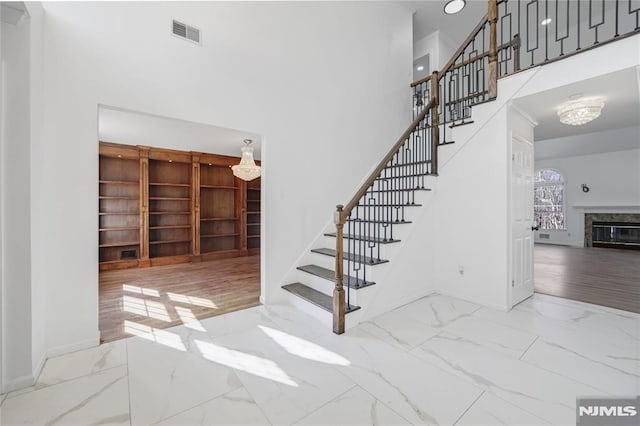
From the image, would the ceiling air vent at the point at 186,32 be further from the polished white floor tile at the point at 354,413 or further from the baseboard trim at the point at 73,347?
the polished white floor tile at the point at 354,413

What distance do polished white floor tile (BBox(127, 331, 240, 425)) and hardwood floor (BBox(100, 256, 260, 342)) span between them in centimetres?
53

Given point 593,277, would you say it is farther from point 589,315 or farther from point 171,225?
point 171,225

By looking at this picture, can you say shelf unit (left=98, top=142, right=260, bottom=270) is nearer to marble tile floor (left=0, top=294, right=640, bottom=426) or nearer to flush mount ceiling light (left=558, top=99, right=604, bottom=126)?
marble tile floor (left=0, top=294, right=640, bottom=426)

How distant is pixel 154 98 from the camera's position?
2.55 meters

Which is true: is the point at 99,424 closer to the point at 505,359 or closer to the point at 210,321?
the point at 210,321

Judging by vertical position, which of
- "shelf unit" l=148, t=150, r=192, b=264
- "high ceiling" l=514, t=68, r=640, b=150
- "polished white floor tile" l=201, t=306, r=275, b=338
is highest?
"high ceiling" l=514, t=68, r=640, b=150

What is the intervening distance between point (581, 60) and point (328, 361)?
364cm

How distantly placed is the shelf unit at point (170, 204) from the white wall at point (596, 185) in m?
11.4

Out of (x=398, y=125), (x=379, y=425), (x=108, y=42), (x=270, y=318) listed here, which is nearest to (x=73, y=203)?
(x=108, y=42)

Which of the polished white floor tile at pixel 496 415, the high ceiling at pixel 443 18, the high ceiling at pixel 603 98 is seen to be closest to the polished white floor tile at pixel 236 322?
the polished white floor tile at pixel 496 415

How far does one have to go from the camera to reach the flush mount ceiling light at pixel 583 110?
2.84 m

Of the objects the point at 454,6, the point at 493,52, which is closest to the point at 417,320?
the point at 493,52

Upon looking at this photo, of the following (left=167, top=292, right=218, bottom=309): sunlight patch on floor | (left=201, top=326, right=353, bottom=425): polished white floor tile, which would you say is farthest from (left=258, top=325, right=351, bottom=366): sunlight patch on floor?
(left=167, top=292, right=218, bottom=309): sunlight patch on floor

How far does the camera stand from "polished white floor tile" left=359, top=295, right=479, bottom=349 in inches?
97.0
